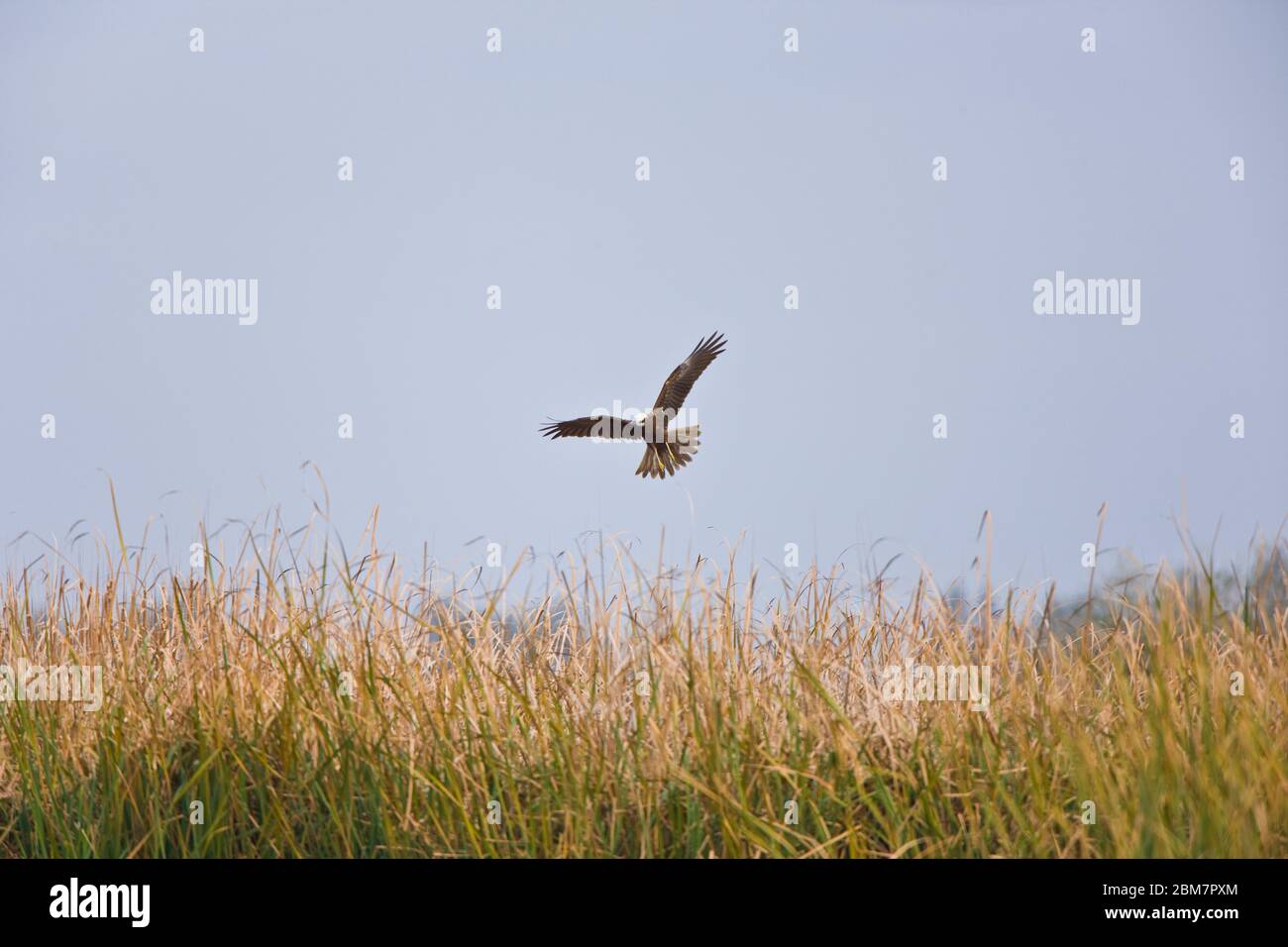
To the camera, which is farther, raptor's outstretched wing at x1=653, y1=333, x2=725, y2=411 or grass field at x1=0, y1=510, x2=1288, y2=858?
raptor's outstretched wing at x1=653, y1=333, x2=725, y2=411

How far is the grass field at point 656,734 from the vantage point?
342 cm

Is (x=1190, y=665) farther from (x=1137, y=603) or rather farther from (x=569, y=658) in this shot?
(x=569, y=658)

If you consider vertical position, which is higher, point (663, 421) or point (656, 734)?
point (663, 421)

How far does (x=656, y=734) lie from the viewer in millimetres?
3557

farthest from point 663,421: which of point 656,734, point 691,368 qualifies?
point 656,734

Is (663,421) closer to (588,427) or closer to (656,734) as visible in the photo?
(588,427)

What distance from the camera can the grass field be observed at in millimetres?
3422

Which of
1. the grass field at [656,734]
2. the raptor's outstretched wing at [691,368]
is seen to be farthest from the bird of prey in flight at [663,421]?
the grass field at [656,734]

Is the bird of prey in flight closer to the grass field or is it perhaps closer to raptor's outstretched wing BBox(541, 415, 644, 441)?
raptor's outstretched wing BBox(541, 415, 644, 441)

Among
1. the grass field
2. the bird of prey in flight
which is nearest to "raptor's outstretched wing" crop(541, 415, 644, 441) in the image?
the bird of prey in flight

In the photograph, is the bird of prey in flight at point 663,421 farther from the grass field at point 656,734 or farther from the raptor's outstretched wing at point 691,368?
the grass field at point 656,734

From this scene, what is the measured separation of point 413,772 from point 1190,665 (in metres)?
3.03

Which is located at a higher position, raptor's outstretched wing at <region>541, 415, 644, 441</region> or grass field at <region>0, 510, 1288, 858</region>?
raptor's outstretched wing at <region>541, 415, 644, 441</region>
